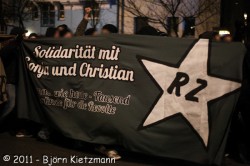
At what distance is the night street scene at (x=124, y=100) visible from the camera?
16.7 feet

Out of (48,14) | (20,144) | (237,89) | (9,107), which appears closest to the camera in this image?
(237,89)

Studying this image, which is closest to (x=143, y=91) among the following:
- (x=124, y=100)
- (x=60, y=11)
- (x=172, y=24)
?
(x=124, y=100)

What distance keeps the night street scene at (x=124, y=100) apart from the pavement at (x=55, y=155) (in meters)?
0.01

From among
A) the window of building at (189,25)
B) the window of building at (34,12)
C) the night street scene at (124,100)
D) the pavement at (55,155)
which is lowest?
the pavement at (55,155)

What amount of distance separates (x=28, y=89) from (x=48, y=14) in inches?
926

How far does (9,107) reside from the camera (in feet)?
22.6

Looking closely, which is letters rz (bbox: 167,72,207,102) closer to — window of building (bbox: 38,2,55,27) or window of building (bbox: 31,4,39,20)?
window of building (bbox: 38,2,55,27)

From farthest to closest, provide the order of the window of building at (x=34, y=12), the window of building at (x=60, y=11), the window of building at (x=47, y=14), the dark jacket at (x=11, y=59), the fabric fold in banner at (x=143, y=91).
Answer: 1. the window of building at (x=34, y=12)
2. the window of building at (x=47, y=14)
3. the window of building at (x=60, y=11)
4. the dark jacket at (x=11, y=59)
5. the fabric fold in banner at (x=143, y=91)

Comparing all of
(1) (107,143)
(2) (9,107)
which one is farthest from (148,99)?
(2) (9,107)

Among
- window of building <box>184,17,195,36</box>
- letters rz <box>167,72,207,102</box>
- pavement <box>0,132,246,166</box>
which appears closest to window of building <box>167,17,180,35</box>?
window of building <box>184,17,195,36</box>

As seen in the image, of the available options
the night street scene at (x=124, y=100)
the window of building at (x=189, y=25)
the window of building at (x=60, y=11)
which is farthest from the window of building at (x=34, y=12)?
the night street scene at (x=124, y=100)

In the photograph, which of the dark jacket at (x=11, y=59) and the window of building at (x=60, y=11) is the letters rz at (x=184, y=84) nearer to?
the dark jacket at (x=11, y=59)

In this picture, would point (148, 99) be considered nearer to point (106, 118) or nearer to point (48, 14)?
point (106, 118)

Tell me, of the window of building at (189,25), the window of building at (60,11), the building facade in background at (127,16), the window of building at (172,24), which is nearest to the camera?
the window of building at (172,24)
